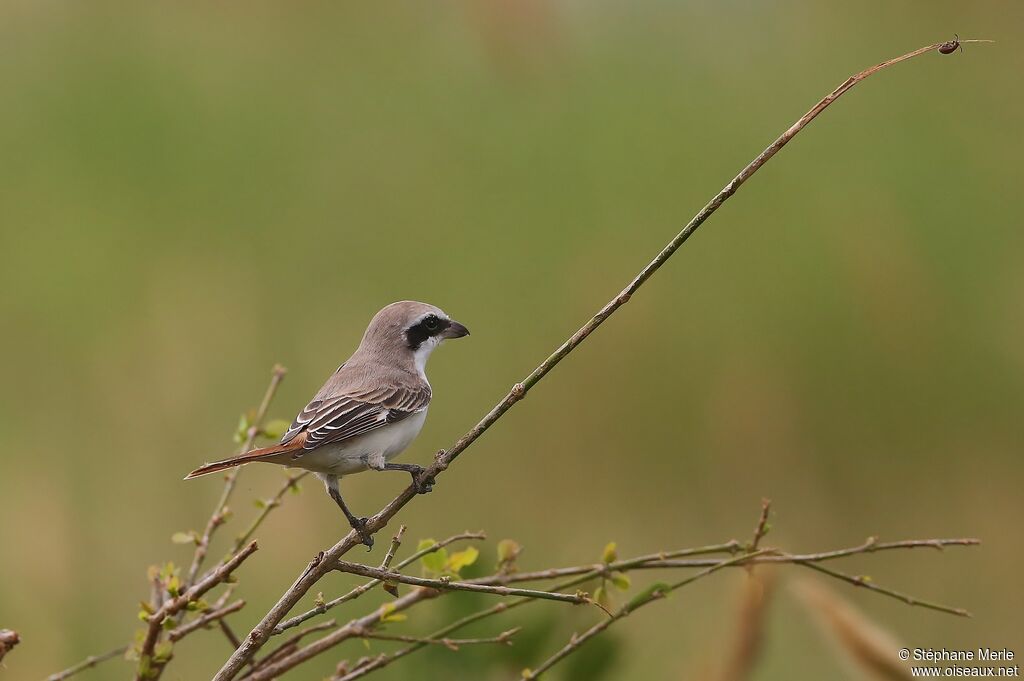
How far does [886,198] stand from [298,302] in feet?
6.73

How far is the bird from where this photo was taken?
1.69 m

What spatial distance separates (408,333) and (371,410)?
232 mm

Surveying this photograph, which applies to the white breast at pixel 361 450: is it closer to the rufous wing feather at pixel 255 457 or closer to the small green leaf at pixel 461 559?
the rufous wing feather at pixel 255 457

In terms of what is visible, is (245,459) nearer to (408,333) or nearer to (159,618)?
(159,618)

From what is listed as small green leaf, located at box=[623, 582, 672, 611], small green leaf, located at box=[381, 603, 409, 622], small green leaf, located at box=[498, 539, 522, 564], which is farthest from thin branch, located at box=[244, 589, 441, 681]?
small green leaf, located at box=[623, 582, 672, 611]

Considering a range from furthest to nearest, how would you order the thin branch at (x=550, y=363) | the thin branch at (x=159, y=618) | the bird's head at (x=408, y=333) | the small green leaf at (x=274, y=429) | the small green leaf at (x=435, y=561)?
the bird's head at (x=408, y=333) → the small green leaf at (x=274, y=429) → the small green leaf at (x=435, y=561) → the thin branch at (x=159, y=618) → the thin branch at (x=550, y=363)

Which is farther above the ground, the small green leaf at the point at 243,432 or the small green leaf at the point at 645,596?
the small green leaf at the point at 243,432

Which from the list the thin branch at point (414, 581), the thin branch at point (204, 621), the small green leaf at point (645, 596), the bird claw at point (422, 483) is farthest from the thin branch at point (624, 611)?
the thin branch at point (204, 621)

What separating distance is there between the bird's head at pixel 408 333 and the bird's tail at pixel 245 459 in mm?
434

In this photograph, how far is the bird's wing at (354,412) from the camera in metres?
1.73

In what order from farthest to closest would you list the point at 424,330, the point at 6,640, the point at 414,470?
the point at 424,330
the point at 414,470
the point at 6,640

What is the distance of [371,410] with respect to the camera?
1.88 m

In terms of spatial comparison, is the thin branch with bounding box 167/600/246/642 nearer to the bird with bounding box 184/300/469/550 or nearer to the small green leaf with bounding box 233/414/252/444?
the bird with bounding box 184/300/469/550

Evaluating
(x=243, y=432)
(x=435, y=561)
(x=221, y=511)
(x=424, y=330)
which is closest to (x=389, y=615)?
(x=435, y=561)
